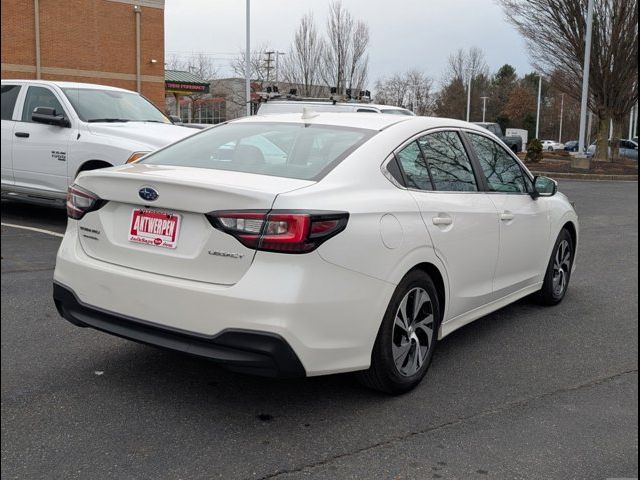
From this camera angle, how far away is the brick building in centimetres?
3139

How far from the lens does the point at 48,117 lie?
27.8 ft

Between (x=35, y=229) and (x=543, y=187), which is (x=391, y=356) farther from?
(x=35, y=229)

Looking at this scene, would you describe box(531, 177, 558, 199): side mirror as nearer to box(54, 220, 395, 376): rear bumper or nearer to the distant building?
box(54, 220, 395, 376): rear bumper

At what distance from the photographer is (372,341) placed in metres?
3.57

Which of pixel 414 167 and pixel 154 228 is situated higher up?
pixel 414 167

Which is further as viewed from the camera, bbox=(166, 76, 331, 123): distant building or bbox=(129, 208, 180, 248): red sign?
bbox=(166, 76, 331, 123): distant building

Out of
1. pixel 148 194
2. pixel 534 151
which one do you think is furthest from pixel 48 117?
pixel 534 151

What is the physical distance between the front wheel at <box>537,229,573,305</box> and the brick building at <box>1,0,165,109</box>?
92.0 feet

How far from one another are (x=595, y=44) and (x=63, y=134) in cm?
2426

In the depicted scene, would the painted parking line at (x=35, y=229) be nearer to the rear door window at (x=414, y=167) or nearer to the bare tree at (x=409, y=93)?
the rear door window at (x=414, y=167)

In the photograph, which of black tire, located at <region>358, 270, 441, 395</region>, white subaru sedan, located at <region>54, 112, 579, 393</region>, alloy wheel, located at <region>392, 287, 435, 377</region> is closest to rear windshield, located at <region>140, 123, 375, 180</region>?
white subaru sedan, located at <region>54, 112, 579, 393</region>

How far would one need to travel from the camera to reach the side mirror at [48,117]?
27.8ft

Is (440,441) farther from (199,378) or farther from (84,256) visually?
(84,256)

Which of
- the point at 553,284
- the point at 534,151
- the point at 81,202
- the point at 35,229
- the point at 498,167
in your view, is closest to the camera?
the point at 81,202
